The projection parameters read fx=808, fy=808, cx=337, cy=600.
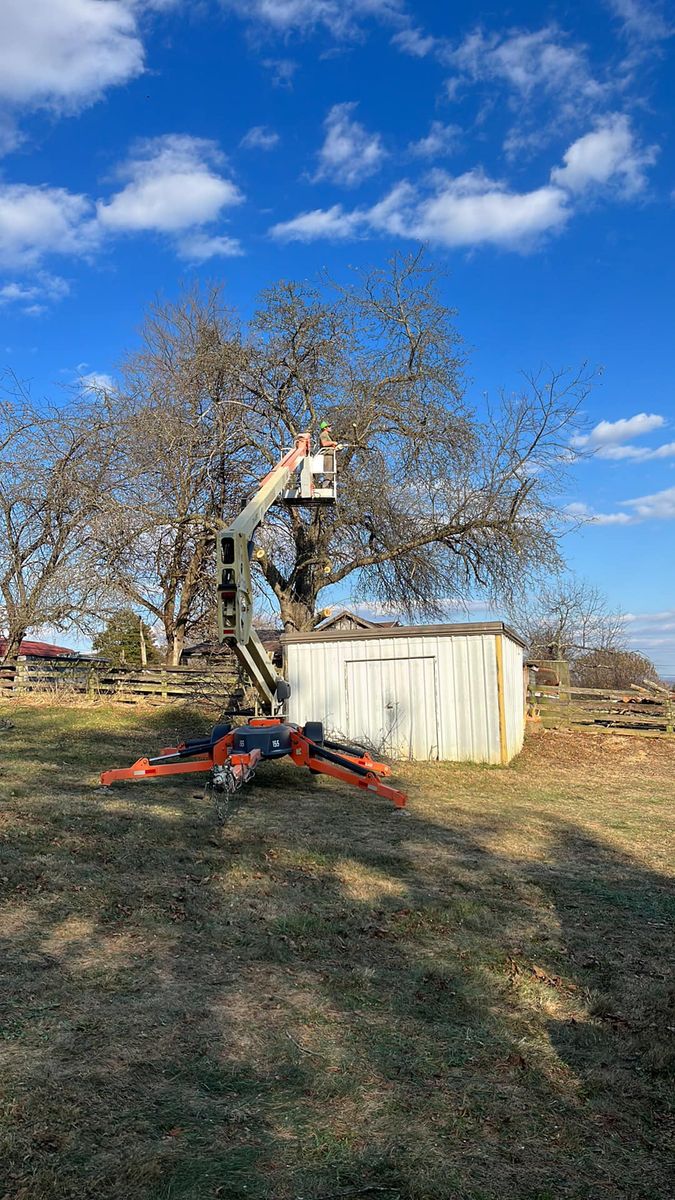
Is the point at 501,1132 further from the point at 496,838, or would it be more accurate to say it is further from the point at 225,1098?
the point at 496,838

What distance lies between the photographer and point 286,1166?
312 cm

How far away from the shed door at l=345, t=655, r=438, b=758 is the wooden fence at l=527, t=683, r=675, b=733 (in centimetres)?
662

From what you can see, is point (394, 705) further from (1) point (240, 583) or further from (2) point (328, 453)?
(1) point (240, 583)

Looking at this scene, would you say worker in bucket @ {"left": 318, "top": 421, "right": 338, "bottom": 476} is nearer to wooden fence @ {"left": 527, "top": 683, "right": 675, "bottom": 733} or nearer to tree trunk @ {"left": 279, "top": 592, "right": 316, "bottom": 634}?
tree trunk @ {"left": 279, "top": 592, "right": 316, "bottom": 634}

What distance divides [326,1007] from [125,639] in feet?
71.4

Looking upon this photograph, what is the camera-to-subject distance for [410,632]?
14.4m

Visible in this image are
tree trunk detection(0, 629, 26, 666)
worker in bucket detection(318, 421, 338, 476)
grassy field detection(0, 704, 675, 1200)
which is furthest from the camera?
tree trunk detection(0, 629, 26, 666)

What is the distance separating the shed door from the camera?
14414mm

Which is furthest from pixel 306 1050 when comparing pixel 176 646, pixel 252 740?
pixel 176 646

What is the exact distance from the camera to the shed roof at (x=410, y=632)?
13859mm

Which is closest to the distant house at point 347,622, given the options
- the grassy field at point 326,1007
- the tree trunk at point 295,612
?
the tree trunk at point 295,612

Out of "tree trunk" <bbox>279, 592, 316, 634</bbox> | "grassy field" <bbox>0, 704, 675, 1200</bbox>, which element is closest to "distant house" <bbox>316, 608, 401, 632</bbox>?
"tree trunk" <bbox>279, 592, 316, 634</bbox>

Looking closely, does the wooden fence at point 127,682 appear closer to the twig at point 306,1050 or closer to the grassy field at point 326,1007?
the grassy field at point 326,1007

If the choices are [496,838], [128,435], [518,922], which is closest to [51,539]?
[128,435]
